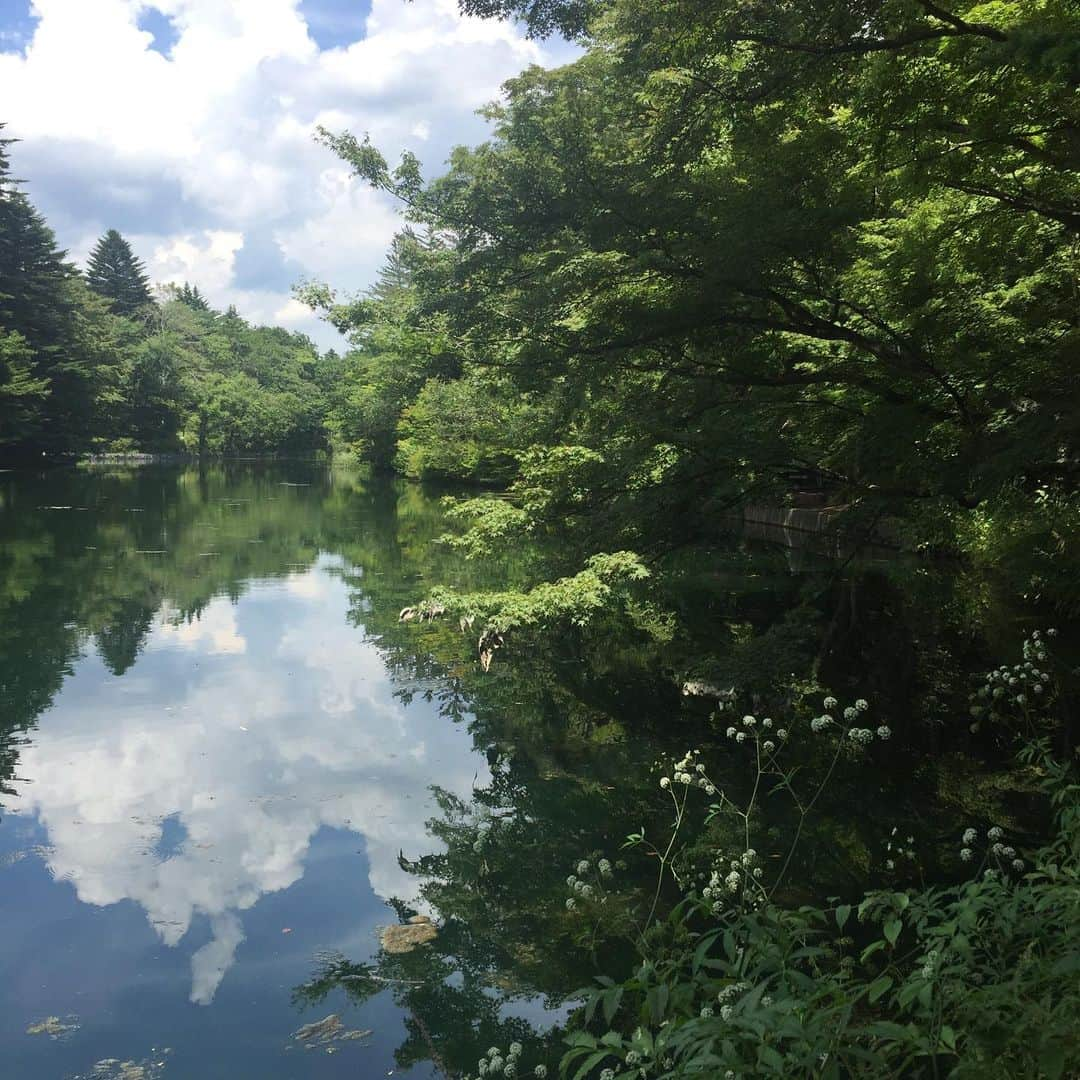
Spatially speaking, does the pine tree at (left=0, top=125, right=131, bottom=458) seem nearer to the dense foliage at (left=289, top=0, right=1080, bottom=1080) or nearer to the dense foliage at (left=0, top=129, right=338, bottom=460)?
the dense foliage at (left=0, top=129, right=338, bottom=460)

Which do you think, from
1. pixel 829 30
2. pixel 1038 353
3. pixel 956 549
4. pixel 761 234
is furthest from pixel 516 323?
pixel 956 549

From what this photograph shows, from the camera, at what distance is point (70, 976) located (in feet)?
17.0

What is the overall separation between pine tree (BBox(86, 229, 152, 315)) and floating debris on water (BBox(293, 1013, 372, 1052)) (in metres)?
76.9

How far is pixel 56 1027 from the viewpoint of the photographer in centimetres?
471

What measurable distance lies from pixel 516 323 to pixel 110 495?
2726 centimetres

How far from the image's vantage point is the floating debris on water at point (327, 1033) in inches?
182

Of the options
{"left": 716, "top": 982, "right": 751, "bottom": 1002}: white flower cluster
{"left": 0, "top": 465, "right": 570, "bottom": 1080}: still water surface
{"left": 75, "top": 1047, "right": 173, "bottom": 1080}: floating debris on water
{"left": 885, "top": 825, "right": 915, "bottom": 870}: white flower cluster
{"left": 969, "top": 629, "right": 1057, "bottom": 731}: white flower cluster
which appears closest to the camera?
{"left": 716, "top": 982, "right": 751, "bottom": 1002}: white flower cluster

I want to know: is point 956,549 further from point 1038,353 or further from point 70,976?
point 70,976

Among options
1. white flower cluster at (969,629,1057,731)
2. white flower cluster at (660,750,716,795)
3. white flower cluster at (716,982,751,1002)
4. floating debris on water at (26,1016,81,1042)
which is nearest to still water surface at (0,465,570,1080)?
floating debris on water at (26,1016,81,1042)

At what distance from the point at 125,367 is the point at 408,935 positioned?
4749 cm

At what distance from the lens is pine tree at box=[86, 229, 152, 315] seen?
73.9 m

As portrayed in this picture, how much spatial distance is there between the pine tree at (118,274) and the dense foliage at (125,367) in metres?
0.08

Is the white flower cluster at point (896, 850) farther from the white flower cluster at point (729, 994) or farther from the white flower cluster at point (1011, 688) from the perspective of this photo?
the white flower cluster at point (729, 994)

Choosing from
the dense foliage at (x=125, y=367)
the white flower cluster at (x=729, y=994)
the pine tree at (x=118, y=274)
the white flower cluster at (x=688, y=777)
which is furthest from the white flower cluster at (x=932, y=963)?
the pine tree at (x=118, y=274)
